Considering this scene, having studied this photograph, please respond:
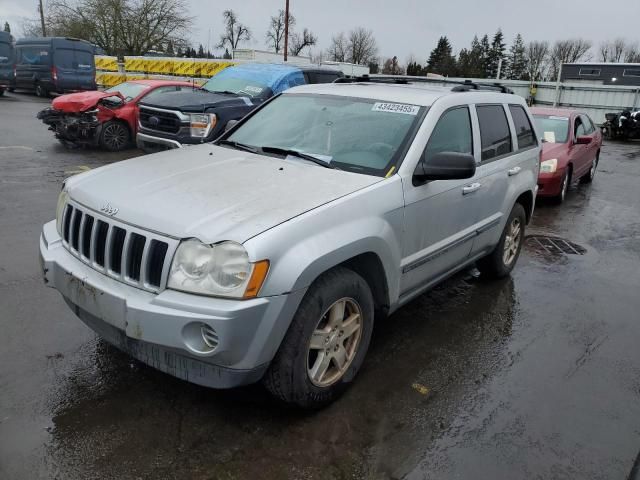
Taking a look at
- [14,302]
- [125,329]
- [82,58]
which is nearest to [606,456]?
[125,329]

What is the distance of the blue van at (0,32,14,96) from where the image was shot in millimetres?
22300

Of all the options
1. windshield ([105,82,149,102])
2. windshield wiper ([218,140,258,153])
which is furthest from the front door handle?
windshield ([105,82,149,102])

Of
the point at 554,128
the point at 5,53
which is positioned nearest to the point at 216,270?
the point at 554,128

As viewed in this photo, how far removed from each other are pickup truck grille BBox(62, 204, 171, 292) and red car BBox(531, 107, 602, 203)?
23.8 ft

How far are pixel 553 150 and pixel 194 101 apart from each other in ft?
20.2

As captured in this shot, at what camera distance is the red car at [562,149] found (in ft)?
28.9

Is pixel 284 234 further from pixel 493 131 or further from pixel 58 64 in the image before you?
pixel 58 64

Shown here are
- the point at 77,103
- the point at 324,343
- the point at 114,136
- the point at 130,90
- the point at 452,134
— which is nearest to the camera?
the point at 324,343

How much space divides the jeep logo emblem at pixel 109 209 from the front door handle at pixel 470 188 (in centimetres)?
244

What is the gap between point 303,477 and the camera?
8.45ft

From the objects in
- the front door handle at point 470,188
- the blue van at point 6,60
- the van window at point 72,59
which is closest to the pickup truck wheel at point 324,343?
the front door handle at point 470,188

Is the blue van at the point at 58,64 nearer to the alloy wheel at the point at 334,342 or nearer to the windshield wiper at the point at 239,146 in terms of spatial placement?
the windshield wiper at the point at 239,146

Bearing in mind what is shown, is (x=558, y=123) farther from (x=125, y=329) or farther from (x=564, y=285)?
(x=125, y=329)

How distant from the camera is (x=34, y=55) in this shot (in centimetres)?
2222
